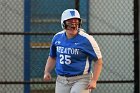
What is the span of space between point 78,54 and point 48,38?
2433mm

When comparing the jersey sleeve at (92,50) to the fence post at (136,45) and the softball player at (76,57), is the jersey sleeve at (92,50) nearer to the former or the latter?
the softball player at (76,57)

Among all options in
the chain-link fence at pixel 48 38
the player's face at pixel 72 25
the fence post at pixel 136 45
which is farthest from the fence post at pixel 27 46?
the player's face at pixel 72 25

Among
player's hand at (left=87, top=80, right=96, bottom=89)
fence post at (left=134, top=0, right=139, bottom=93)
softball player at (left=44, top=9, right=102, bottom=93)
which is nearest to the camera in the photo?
player's hand at (left=87, top=80, right=96, bottom=89)

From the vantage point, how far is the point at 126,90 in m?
7.65

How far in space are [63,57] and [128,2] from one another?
2796mm

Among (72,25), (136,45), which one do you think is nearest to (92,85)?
(72,25)

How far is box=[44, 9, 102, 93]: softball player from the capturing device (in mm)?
5055

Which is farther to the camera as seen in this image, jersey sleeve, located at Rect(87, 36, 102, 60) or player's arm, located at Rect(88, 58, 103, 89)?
jersey sleeve, located at Rect(87, 36, 102, 60)

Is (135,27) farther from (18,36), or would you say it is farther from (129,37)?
(18,36)

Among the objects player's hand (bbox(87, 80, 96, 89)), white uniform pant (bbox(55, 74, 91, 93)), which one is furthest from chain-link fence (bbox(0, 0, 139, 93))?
player's hand (bbox(87, 80, 96, 89))

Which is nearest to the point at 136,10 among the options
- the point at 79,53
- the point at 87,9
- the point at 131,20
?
the point at 131,20

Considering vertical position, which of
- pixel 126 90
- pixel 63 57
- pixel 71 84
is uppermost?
pixel 63 57

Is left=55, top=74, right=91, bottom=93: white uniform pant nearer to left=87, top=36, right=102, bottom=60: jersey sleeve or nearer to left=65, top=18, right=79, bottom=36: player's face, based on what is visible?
left=87, top=36, right=102, bottom=60: jersey sleeve

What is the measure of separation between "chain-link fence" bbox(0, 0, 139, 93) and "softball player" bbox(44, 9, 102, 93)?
220cm
